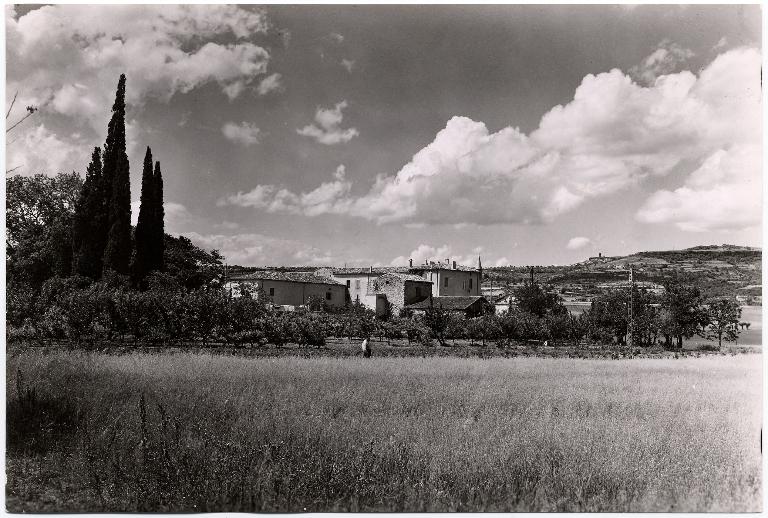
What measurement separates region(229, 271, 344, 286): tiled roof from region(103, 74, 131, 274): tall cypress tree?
30.7m


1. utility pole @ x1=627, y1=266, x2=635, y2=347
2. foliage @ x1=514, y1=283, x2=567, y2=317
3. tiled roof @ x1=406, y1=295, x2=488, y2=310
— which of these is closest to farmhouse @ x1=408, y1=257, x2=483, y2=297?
tiled roof @ x1=406, y1=295, x2=488, y2=310

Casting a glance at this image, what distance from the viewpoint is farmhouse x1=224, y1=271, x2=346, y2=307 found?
56.7 m

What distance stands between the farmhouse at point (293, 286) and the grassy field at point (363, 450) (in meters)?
47.3

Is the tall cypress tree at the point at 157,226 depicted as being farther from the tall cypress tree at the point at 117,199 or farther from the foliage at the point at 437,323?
the foliage at the point at 437,323

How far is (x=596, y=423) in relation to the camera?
→ 7.75 metres

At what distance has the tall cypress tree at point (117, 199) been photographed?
2491 centimetres

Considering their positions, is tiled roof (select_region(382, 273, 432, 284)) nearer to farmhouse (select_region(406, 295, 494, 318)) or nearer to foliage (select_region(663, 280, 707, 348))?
farmhouse (select_region(406, 295, 494, 318))

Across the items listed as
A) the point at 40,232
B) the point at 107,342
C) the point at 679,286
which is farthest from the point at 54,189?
the point at 679,286

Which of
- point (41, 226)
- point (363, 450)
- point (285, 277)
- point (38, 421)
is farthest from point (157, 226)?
point (285, 277)

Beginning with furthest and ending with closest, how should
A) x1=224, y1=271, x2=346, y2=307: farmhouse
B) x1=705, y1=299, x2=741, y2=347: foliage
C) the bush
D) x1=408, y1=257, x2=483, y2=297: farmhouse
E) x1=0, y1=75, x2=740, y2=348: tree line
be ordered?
x1=408, y1=257, x2=483, y2=297: farmhouse, x1=224, y1=271, x2=346, y2=307: farmhouse, x1=705, y1=299, x2=741, y2=347: foliage, x1=0, y1=75, x2=740, y2=348: tree line, the bush

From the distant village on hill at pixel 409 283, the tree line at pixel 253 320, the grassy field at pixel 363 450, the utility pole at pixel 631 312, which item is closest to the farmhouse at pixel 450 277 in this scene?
the distant village on hill at pixel 409 283

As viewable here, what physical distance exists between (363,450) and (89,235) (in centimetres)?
2374

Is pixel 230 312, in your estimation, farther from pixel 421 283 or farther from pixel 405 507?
pixel 421 283

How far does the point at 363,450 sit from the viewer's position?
609cm
